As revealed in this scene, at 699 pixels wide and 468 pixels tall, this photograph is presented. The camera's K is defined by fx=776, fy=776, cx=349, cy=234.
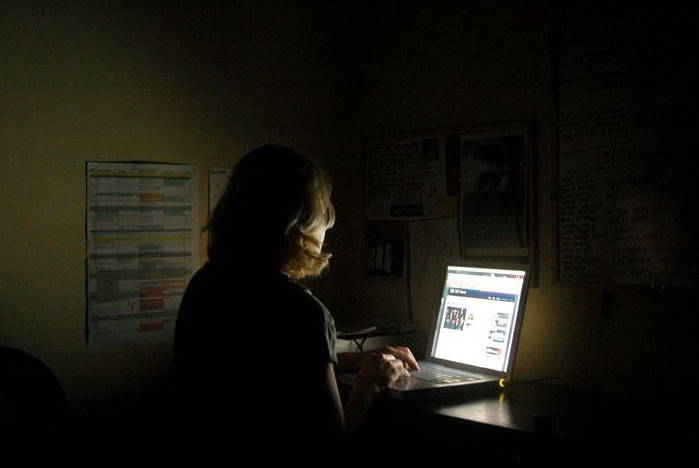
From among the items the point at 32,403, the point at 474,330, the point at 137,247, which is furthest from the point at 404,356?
the point at 32,403

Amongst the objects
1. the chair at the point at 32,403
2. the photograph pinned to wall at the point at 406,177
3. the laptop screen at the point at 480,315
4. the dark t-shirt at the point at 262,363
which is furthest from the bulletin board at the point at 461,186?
the chair at the point at 32,403

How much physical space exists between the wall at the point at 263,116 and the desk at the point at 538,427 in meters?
0.19

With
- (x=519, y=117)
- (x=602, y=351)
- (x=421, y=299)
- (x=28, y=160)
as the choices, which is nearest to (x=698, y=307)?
(x=602, y=351)

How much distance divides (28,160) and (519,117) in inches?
53.9

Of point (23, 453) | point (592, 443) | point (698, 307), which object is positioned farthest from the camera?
point (698, 307)

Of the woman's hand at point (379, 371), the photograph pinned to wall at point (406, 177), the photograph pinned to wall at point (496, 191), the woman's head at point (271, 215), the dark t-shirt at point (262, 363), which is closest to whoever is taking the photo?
the dark t-shirt at point (262, 363)

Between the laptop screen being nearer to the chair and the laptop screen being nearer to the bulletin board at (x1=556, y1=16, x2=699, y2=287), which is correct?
the bulletin board at (x1=556, y1=16, x2=699, y2=287)

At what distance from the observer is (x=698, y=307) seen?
6.23 feet

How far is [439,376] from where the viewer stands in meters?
2.07

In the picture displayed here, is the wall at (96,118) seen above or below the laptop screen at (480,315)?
above

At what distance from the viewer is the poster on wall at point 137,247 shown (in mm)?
2139

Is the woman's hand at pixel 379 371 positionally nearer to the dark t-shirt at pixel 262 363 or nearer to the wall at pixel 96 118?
the dark t-shirt at pixel 262 363

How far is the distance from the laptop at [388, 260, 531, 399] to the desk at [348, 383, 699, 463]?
6 centimetres

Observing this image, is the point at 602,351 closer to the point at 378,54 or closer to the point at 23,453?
the point at 378,54
